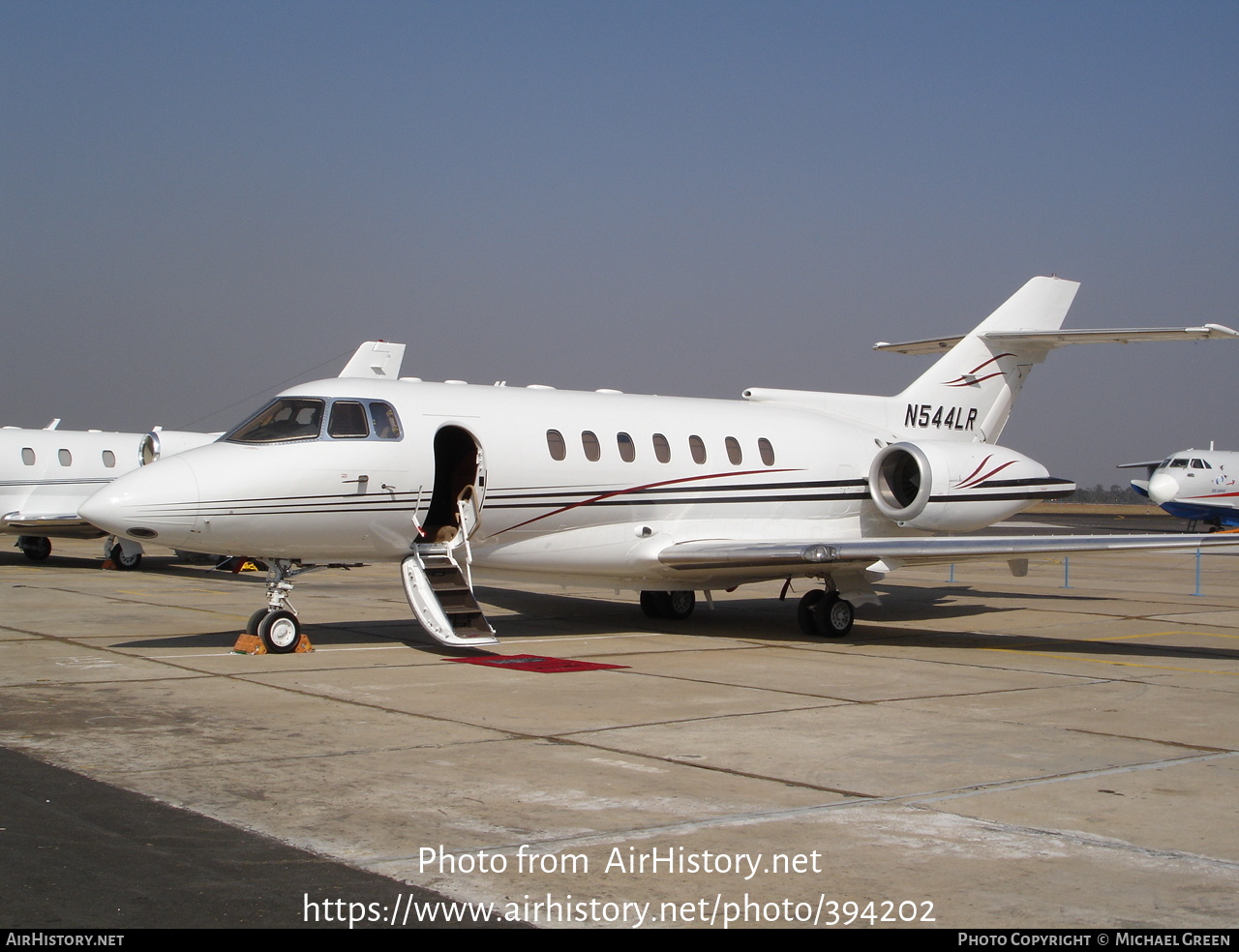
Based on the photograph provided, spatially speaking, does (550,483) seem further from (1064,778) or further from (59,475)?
(59,475)

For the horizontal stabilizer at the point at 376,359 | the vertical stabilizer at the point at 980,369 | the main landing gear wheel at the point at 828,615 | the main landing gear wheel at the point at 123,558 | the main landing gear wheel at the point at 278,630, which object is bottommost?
the main landing gear wheel at the point at 828,615

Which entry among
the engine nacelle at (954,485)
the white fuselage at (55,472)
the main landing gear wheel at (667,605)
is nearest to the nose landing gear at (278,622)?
the main landing gear wheel at (667,605)

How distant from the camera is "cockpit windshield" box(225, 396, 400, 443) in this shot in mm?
12297

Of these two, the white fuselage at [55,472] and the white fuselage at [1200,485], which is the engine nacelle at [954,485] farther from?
the white fuselage at [1200,485]

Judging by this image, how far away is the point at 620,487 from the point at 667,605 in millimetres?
3069

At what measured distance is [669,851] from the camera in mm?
5520

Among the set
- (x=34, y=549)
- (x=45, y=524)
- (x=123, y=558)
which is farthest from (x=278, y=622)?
(x=34, y=549)

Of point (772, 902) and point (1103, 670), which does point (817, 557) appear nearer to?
point (1103, 670)

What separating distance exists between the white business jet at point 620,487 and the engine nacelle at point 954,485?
0.04 meters

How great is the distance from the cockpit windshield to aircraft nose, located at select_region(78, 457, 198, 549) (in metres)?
0.91

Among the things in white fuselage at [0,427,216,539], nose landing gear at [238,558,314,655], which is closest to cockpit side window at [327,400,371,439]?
nose landing gear at [238,558,314,655]

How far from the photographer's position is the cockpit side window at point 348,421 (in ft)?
40.9

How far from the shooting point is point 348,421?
12.5 m
